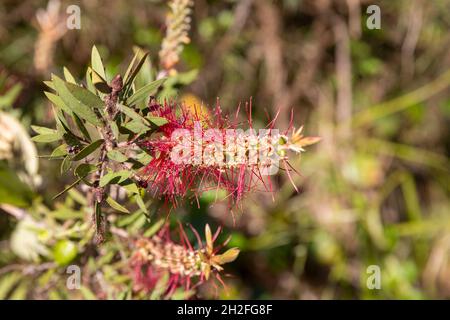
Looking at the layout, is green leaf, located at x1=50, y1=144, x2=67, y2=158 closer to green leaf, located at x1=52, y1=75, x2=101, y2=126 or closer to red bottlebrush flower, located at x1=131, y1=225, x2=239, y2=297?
green leaf, located at x1=52, y1=75, x2=101, y2=126

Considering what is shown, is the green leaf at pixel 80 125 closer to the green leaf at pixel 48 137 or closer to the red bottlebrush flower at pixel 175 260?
the green leaf at pixel 48 137

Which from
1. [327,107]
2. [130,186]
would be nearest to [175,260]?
[130,186]

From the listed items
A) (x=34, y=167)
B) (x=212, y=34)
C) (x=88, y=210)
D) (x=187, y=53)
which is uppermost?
(x=212, y=34)

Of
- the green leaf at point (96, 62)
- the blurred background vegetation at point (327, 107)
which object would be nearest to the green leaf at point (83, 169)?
the green leaf at point (96, 62)

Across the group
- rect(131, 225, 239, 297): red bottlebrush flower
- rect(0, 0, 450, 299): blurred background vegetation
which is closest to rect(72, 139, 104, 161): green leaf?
rect(131, 225, 239, 297): red bottlebrush flower
